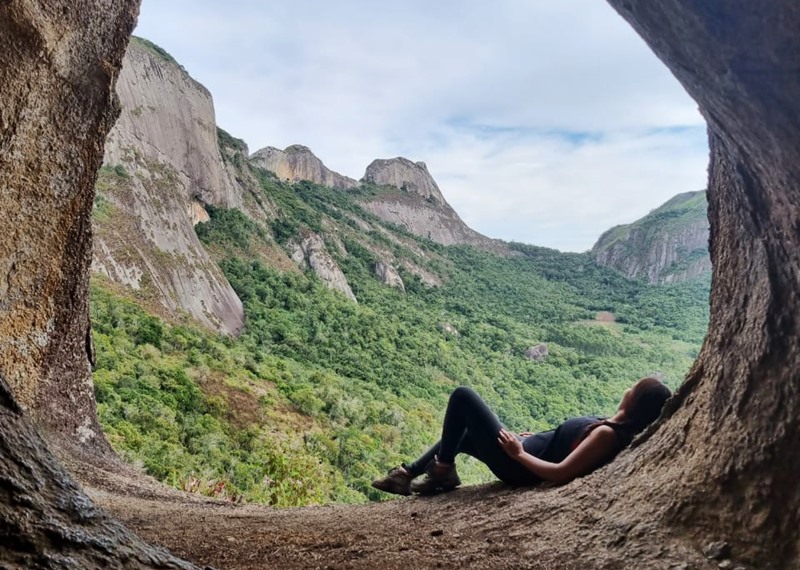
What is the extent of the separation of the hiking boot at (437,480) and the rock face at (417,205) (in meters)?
79.3

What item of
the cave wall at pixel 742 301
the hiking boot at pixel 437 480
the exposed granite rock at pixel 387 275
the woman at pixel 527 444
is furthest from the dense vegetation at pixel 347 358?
the cave wall at pixel 742 301

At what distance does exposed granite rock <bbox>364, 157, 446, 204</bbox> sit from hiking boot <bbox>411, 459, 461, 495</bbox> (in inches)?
3652

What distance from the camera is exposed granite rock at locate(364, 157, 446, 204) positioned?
323 feet

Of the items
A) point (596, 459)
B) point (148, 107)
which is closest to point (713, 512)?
point (596, 459)

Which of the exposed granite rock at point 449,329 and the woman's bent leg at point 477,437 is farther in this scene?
the exposed granite rock at point 449,329

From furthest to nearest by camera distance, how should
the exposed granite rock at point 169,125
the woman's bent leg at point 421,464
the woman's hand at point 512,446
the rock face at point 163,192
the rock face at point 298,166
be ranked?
the rock face at point 298,166
the exposed granite rock at point 169,125
the rock face at point 163,192
the woman's bent leg at point 421,464
the woman's hand at point 512,446

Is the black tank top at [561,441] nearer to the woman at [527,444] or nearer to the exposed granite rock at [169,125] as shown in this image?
the woman at [527,444]

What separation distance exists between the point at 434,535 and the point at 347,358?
1104 inches

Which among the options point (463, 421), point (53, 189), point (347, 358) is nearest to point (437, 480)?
point (463, 421)

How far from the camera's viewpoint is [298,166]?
3349 inches

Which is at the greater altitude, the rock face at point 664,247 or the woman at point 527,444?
the rock face at point 664,247

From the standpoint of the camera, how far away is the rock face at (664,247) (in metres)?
84.2

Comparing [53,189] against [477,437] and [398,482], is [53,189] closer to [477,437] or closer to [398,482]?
[398,482]

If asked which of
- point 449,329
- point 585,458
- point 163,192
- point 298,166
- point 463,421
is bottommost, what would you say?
point 585,458
